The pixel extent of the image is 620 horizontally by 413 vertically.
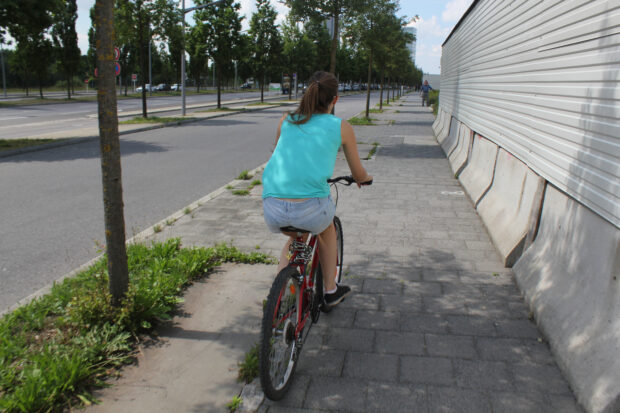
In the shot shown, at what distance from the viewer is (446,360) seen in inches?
129

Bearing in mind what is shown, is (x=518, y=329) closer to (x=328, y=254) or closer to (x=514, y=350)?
(x=514, y=350)

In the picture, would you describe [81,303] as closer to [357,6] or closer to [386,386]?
[386,386]

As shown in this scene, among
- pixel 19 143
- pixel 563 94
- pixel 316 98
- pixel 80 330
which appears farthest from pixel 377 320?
pixel 19 143

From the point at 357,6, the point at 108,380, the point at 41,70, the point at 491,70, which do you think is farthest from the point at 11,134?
the point at 41,70

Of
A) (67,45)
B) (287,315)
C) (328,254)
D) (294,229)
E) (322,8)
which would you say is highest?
(67,45)

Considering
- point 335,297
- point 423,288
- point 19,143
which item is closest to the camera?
point 335,297

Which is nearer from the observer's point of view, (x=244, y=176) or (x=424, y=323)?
(x=424, y=323)

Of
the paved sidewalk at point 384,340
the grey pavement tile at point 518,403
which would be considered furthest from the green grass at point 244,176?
the grey pavement tile at point 518,403

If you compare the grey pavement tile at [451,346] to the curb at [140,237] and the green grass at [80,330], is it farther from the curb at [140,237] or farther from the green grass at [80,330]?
the curb at [140,237]

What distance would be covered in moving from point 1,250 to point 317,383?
401cm

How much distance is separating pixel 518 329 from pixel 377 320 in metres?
1.00

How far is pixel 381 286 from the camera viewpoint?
4.53 m

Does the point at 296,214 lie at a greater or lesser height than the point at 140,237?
greater

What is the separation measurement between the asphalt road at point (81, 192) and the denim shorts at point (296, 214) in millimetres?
1875
